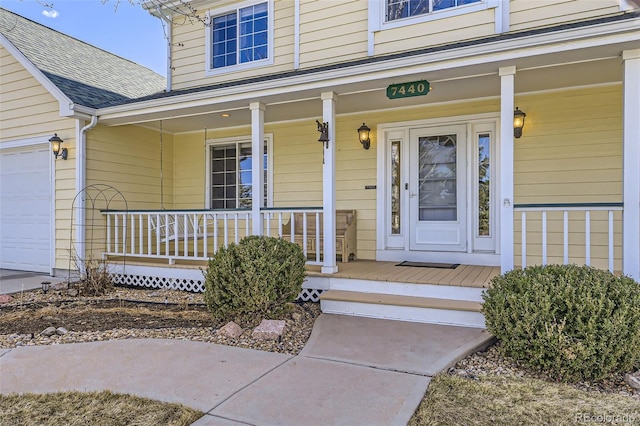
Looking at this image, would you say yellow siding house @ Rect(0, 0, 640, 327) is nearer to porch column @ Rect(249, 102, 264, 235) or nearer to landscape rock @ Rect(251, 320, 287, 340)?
porch column @ Rect(249, 102, 264, 235)

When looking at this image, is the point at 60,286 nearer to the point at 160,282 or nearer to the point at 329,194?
the point at 160,282

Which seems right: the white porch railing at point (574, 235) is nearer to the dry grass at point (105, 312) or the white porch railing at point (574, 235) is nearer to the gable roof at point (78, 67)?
the dry grass at point (105, 312)

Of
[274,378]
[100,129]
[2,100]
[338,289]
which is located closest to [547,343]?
[274,378]

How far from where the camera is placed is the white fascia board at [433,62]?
373 centimetres

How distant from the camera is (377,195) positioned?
6.39m

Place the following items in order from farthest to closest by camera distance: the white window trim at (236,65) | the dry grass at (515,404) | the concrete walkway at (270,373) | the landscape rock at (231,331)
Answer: the white window trim at (236,65), the landscape rock at (231,331), the concrete walkway at (270,373), the dry grass at (515,404)

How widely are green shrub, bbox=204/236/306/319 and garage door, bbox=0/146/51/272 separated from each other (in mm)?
4512

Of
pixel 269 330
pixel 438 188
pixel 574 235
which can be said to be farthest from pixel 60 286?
pixel 574 235

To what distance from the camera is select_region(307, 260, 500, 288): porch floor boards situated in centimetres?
451

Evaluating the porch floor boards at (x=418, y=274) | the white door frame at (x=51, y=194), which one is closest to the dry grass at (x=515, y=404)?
→ the porch floor boards at (x=418, y=274)

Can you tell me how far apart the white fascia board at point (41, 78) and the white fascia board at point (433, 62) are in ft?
3.84

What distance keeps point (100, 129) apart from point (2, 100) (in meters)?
2.19

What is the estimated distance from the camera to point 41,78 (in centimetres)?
652

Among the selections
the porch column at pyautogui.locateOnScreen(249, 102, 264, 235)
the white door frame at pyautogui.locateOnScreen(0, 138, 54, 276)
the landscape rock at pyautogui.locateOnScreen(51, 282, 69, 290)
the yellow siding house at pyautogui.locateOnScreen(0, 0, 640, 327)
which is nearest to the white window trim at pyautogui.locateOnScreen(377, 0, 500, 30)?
the yellow siding house at pyautogui.locateOnScreen(0, 0, 640, 327)
